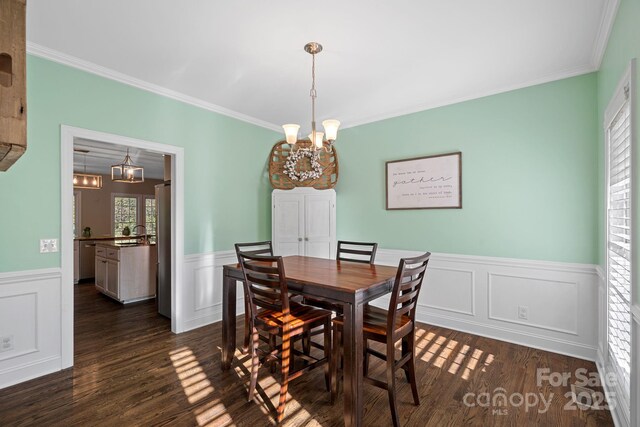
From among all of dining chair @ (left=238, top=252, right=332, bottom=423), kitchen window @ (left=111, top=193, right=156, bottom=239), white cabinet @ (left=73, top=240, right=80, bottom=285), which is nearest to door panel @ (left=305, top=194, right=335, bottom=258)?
dining chair @ (left=238, top=252, right=332, bottom=423)

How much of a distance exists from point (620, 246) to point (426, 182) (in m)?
1.95

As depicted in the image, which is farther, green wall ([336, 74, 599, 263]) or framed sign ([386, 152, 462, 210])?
framed sign ([386, 152, 462, 210])

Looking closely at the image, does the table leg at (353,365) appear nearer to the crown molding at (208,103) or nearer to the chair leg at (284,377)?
the chair leg at (284,377)

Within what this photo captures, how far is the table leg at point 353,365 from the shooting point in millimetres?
1852

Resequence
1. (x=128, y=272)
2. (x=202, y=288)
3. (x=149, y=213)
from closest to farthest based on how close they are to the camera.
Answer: (x=202, y=288)
(x=128, y=272)
(x=149, y=213)

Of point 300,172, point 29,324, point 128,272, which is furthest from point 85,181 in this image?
point 300,172

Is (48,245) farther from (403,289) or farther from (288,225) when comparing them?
(403,289)

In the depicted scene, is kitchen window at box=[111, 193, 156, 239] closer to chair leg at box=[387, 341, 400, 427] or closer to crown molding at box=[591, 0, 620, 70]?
chair leg at box=[387, 341, 400, 427]

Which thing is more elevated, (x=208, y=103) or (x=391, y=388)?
(x=208, y=103)

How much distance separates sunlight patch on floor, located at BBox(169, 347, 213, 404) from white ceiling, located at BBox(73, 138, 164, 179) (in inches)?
132

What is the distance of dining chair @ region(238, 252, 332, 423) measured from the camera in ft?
6.89

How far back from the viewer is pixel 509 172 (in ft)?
10.5

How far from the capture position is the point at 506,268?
3207 mm

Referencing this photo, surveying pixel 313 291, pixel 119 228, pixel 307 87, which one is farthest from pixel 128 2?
pixel 119 228
